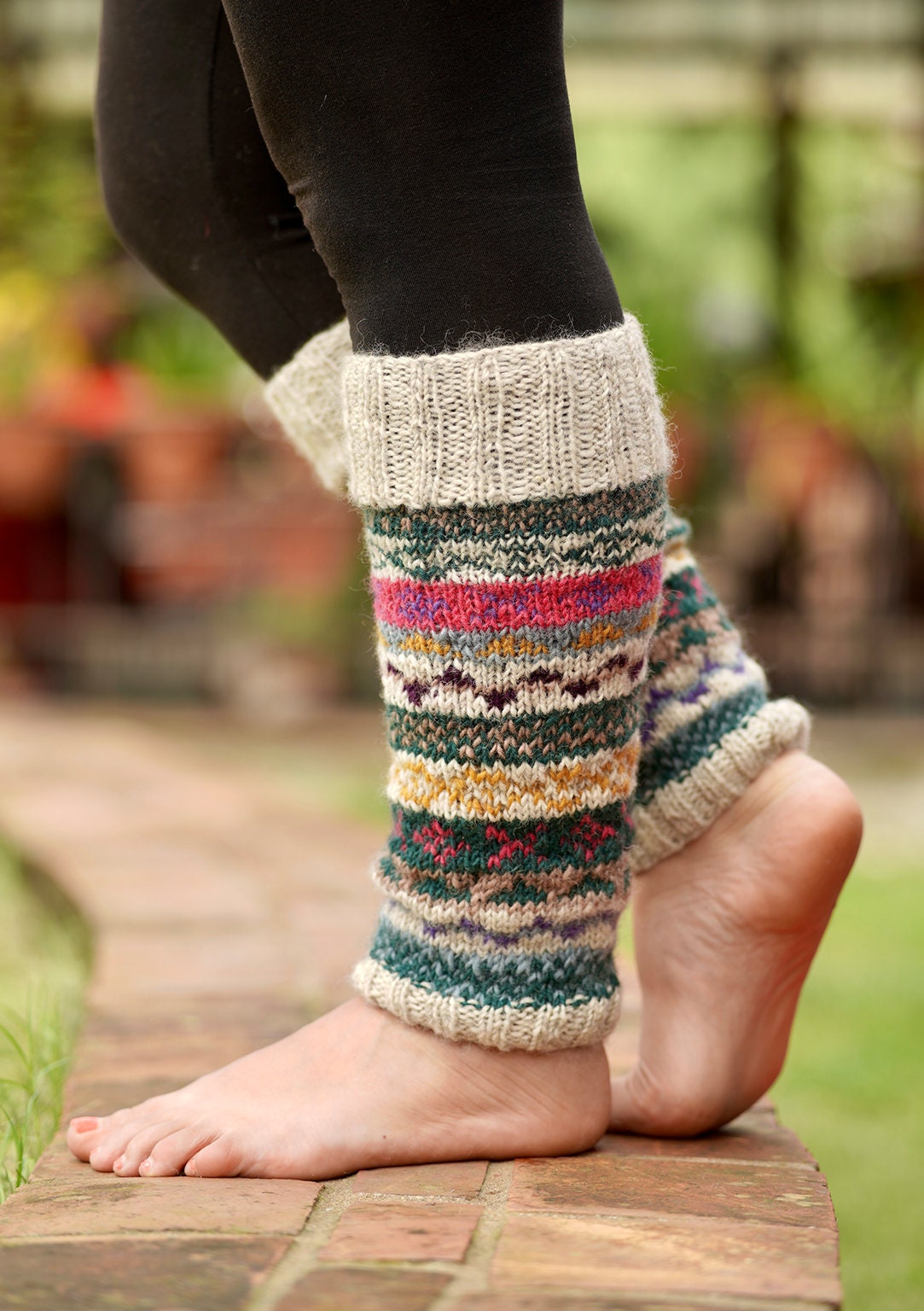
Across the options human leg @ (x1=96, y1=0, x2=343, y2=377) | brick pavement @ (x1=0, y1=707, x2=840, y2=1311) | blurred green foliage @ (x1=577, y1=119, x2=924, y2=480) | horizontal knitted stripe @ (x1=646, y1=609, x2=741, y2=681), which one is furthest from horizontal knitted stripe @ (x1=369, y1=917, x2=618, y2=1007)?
blurred green foliage @ (x1=577, y1=119, x2=924, y2=480)

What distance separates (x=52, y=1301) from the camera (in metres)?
0.66

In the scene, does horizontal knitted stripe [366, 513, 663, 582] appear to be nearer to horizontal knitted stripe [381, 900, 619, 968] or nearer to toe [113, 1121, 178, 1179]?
horizontal knitted stripe [381, 900, 619, 968]

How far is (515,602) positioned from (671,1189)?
0.35 metres

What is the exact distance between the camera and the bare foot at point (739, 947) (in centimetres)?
97

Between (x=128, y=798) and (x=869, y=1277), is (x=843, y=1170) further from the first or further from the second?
(x=128, y=798)

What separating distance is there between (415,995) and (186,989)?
51cm

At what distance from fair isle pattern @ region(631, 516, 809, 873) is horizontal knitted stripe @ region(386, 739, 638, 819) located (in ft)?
0.43

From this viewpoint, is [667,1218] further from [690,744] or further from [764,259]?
[764,259]

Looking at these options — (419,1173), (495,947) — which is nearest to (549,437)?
(495,947)

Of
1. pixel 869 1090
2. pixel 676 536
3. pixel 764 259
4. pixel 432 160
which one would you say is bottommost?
pixel 869 1090

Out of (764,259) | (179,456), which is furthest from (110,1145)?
(764,259)

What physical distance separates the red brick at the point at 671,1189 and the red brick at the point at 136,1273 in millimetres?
169

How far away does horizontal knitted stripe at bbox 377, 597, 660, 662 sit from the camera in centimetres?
83

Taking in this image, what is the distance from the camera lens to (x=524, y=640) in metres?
0.83
